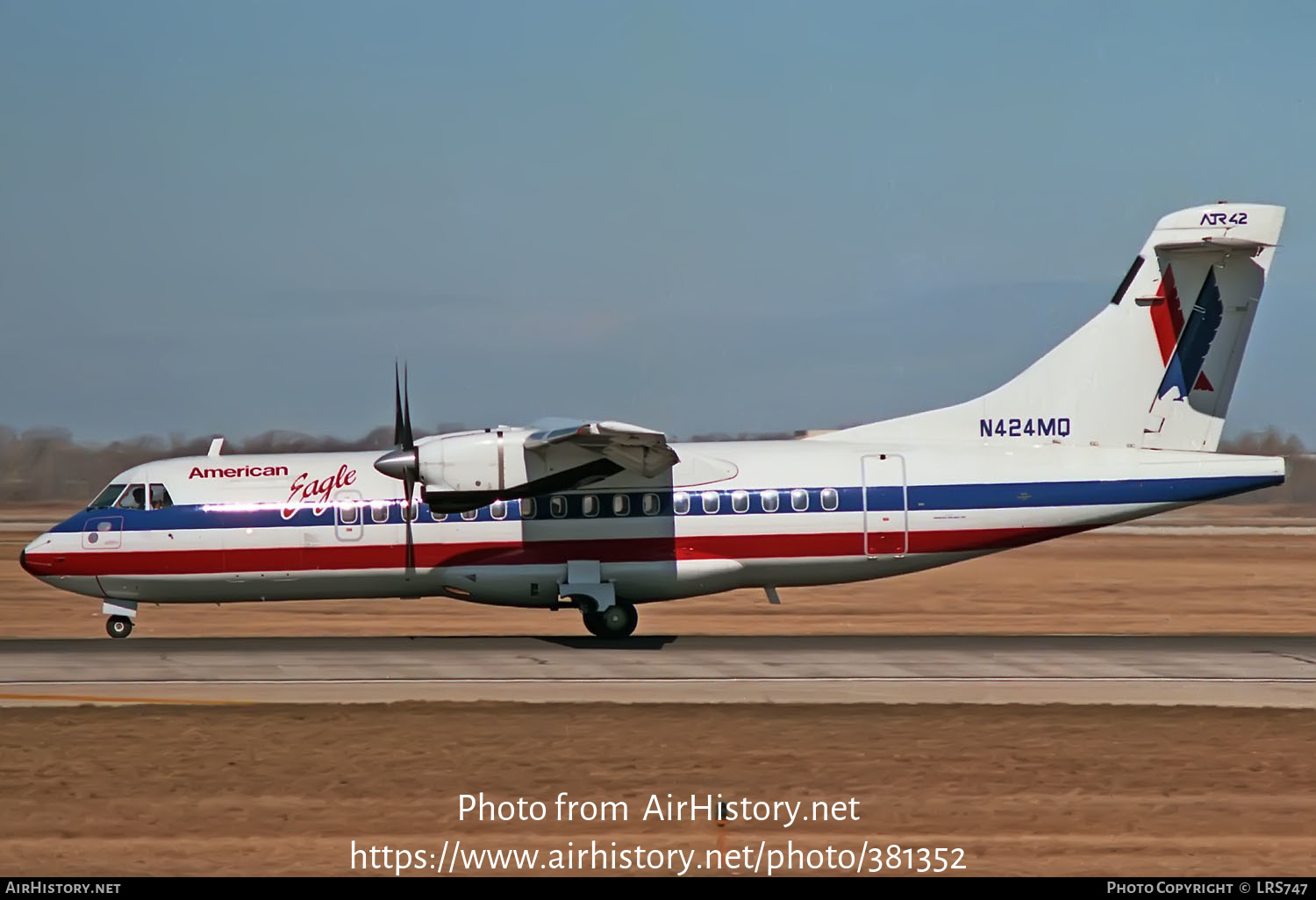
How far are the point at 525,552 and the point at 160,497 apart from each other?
6.37 m

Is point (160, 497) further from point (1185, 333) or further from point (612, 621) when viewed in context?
point (1185, 333)

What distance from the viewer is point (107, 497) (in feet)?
79.8

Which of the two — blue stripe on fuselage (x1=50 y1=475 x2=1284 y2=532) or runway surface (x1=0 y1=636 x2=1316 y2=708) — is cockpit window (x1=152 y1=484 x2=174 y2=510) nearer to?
blue stripe on fuselage (x1=50 y1=475 x2=1284 y2=532)

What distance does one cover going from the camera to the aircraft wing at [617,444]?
21.6 metres

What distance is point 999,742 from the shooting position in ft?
48.3

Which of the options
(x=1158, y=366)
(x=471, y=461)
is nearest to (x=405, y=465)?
(x=471, y=461)

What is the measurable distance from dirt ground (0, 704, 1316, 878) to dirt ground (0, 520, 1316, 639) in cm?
1141

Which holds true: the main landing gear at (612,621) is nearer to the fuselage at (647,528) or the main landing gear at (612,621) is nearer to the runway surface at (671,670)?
the runway surface at (671,670)

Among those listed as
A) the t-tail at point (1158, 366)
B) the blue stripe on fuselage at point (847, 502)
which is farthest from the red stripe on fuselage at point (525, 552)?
the t-tail at point (1158, 366)

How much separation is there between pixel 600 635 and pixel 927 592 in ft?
52.7

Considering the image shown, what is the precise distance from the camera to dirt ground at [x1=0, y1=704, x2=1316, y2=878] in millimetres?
10828

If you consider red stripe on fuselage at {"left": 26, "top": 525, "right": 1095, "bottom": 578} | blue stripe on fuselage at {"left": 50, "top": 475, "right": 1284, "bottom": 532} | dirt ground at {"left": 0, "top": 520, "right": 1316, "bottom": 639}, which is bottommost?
dirt ground at {"left": 0, "top": 520, "right": 1316, "bottom": 639}

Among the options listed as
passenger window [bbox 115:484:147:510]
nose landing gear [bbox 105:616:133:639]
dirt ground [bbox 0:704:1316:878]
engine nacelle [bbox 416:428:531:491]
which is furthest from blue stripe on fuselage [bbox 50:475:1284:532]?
dirt ground [bbox 0:704:1316:878]

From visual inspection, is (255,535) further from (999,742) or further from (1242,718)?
(1242,718)
